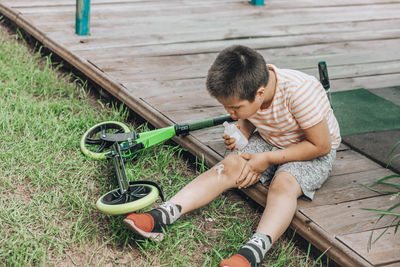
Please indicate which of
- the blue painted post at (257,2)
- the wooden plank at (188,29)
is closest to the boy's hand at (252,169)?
the wooden plank at (188,29)

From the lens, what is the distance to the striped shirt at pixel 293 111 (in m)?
2.18

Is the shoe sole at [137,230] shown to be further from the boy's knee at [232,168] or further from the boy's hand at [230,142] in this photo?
the boy's hand at [230,142]

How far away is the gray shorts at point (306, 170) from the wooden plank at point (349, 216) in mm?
89

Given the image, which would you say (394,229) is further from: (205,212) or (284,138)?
(205,212)

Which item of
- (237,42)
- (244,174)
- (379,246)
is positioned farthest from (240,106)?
(237,42)

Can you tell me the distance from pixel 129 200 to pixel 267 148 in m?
0.67

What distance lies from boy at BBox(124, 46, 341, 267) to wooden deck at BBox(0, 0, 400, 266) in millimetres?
102

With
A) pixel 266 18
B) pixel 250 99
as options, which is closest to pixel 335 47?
pixel 266 18

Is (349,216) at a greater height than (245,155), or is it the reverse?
(245,155)

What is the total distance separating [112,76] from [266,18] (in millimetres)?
1816

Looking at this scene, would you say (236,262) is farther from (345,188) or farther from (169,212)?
(345,188)

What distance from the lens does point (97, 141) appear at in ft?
9.00

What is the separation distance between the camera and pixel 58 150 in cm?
271

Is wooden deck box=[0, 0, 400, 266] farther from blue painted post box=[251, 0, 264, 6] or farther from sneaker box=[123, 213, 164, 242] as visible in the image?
sneaker box=[123, 213, 164, 242]
